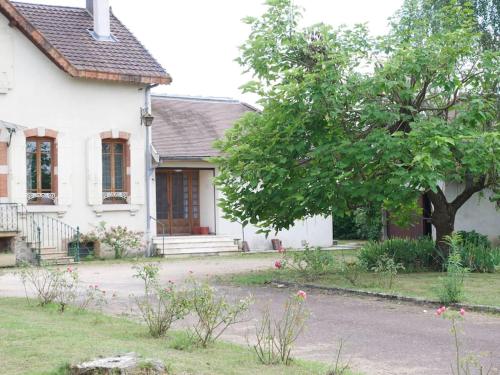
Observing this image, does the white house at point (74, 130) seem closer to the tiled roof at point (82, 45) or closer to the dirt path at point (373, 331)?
the tiled roof at point (82, 45)

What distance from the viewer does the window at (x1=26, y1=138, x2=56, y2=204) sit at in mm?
23164

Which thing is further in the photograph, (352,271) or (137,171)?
(137,171)

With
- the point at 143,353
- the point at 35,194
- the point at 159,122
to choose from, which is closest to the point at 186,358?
the point at 143,353

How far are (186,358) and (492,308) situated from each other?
565 centimetres

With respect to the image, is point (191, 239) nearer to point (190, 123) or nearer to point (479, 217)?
point (190, 123)

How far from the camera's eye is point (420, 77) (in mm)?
15742

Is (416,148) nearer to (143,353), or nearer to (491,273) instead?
(491,273)

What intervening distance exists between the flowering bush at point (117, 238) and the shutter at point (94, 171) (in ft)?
2.79

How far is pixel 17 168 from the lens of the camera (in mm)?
22547

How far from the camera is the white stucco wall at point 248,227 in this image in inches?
1073

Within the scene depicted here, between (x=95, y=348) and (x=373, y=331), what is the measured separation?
380cm

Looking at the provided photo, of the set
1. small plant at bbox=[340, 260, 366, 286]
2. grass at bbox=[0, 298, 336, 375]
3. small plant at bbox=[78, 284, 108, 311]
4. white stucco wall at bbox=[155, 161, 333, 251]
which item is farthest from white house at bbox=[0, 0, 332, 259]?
grass at bbox=[0, 298, 336, 375]

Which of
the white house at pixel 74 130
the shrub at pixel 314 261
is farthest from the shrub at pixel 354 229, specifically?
the shrub at pixel 314 261

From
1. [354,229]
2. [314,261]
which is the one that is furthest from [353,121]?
[354,229]
